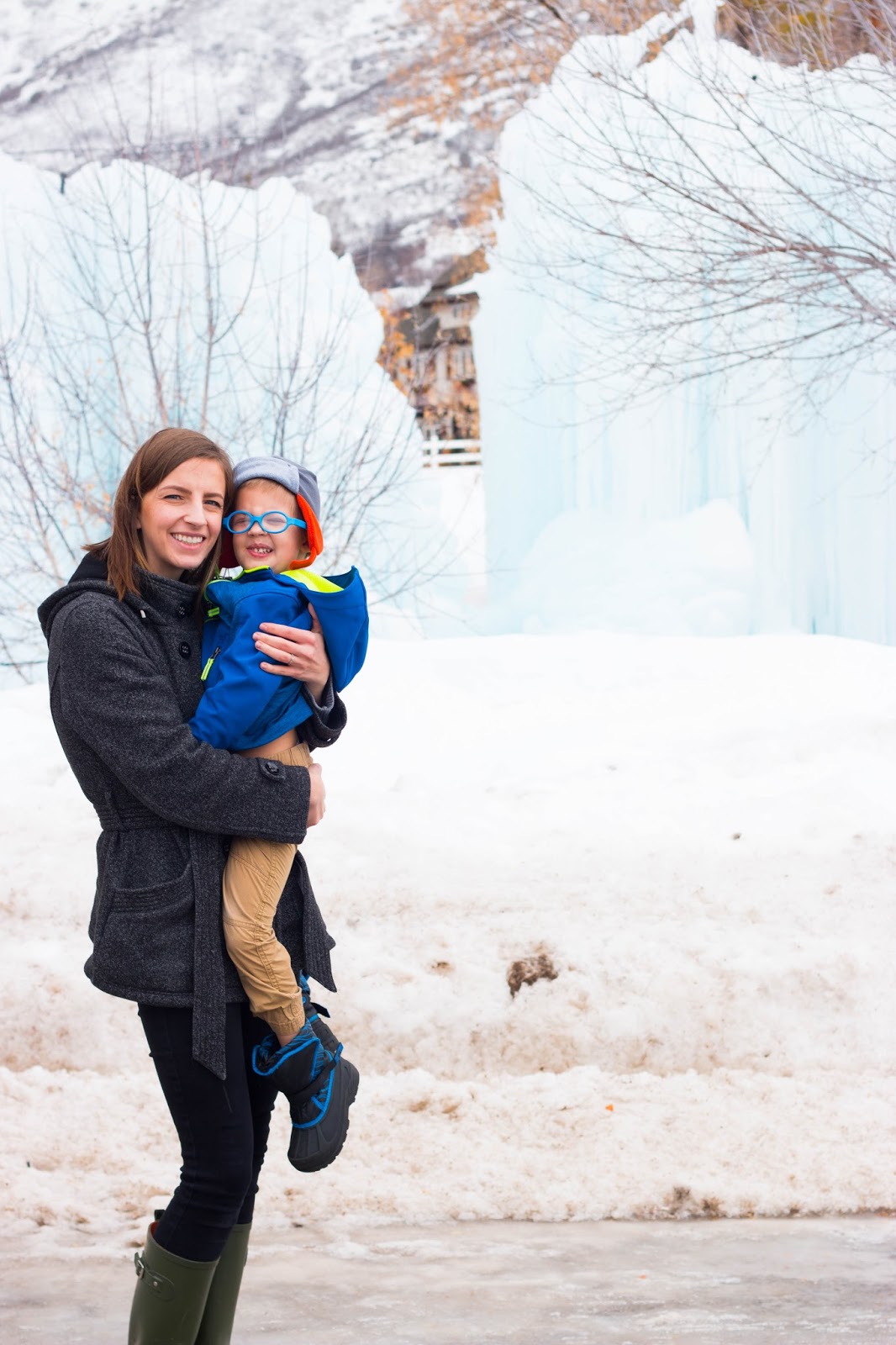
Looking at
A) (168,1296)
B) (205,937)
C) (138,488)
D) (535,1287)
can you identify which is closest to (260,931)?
(205,937)

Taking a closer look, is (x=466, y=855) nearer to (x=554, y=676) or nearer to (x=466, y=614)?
(x=554, y=676)

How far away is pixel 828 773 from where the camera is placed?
6137mm

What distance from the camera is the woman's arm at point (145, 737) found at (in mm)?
1931

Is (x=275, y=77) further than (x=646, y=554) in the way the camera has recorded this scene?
Yes

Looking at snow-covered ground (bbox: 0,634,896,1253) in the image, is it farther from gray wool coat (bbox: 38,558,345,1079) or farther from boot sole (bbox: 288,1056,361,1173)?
gray wool coat (bbox: 38,558,345,1079)

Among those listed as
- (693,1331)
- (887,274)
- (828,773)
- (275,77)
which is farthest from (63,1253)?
(275,77)

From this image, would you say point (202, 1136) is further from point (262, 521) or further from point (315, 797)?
point (262, 521)

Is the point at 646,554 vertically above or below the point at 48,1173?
above

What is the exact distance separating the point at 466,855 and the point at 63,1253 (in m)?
2.68

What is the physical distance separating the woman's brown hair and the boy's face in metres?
0.08

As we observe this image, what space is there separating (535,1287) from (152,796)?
68.2 inches

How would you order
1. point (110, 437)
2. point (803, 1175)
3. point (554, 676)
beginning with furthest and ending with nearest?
point (110, 437) < point (554, 676) < point (803, 1175)

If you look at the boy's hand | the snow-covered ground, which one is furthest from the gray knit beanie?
the snow-covered ground

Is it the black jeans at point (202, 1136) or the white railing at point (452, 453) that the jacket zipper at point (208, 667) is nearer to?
the black jeans at point (202, 1136)
